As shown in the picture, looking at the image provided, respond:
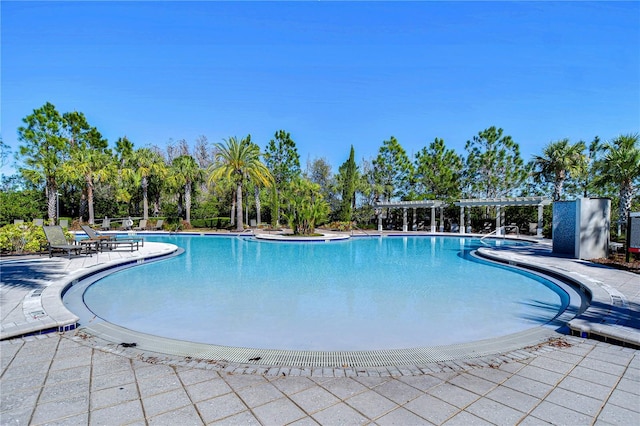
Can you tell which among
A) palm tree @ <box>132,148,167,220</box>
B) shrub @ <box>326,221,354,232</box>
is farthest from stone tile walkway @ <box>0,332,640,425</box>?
palm tree @ <box>132,148,167,220</box>

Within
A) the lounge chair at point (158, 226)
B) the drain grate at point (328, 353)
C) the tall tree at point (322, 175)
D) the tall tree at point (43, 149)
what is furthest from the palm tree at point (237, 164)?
the drain grate at point (328, 353)

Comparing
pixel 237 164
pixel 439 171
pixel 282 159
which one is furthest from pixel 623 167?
pixel 282 159

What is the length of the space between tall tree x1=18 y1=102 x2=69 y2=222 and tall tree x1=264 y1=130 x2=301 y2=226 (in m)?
15.7

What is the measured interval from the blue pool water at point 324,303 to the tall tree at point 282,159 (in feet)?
69.2

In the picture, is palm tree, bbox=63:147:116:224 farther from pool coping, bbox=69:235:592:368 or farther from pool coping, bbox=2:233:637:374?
pool coping, bbox=69:235:592:368

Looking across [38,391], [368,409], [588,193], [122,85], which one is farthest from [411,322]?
[588,193]

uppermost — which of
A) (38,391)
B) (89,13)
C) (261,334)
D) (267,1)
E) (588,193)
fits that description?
(267,1)

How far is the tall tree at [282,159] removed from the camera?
30.1 m

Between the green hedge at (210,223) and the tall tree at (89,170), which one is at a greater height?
the tall tree at (89,170)

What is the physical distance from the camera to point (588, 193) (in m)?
27.2

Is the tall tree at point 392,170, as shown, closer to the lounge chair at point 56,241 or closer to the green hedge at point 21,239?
the lounge chair at point 56,241

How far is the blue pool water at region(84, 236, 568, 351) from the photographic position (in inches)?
178

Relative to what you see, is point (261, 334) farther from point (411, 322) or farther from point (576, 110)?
point (576, 110)

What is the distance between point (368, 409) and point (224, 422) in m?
0.97
